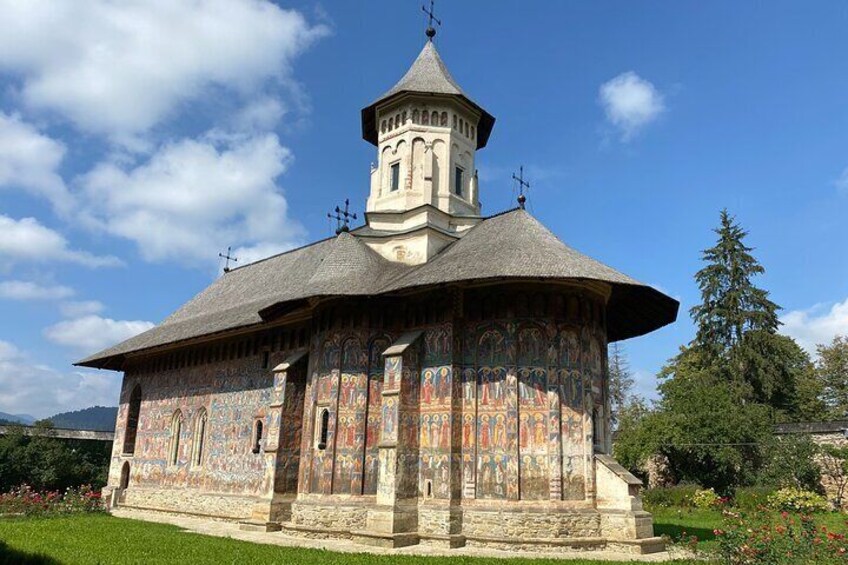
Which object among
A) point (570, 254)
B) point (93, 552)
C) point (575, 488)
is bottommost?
point (93, 552)

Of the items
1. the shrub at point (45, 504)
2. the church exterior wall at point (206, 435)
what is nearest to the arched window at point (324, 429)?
the church exterior wall at point (206, 435)

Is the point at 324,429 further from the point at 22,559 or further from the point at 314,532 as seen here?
the point at 22,559

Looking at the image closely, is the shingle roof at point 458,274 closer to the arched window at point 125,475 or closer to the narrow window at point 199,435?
the narrow window at point 199,435

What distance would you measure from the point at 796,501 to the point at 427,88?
55.6ft

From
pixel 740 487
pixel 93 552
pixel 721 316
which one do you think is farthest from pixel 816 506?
pixel 93 552

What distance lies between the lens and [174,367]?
859 inches

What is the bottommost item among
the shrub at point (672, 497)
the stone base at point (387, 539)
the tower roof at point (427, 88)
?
the stone base at point (387, 539)

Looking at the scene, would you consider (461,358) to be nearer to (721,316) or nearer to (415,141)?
(415,141)

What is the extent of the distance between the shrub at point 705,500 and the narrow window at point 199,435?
15.8 m

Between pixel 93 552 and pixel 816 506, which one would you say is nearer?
pixel 93 552

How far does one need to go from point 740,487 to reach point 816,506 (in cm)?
320

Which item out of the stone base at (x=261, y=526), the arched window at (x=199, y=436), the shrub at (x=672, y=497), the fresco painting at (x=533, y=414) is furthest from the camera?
the shrub at (x=672, y=497)

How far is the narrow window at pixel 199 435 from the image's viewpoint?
19.7 m

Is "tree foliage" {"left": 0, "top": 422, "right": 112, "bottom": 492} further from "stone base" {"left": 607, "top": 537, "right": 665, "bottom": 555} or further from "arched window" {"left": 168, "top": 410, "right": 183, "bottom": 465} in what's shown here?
"stone base" {"left": 607, "top": 537, "right": 665, "bottom": 555}
